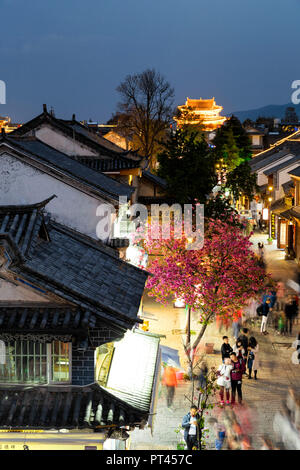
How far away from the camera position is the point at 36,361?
10.7 meters

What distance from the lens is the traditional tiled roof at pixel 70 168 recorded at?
1836 cm

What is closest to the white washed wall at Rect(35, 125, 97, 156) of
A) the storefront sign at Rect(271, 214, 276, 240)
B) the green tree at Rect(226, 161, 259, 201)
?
the storefront sign at Rect(271, 214, 276, 240)

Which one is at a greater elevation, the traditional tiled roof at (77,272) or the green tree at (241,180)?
the green tree at (241,180)

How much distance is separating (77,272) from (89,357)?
2147mm

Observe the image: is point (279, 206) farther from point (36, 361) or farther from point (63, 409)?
point (63, 409)

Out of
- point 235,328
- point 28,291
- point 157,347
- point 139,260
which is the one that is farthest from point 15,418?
point 139,260

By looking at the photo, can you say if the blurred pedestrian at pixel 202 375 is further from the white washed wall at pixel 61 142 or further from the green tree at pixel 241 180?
the green tree at pixel 241 180

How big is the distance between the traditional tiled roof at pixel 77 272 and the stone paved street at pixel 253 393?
14.8 ft

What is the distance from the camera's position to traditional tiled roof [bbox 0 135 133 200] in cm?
1836

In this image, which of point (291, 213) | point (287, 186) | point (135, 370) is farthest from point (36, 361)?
point (287, 186)

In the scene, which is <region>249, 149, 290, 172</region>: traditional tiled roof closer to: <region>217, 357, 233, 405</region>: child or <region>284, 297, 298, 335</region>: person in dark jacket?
<region>284, 297, 298, 335</region>: person in dark jacket

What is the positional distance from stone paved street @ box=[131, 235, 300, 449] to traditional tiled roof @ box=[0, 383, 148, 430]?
4540 millimetres

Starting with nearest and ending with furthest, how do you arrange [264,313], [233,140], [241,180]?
[264,313] < [241,180] < [233,140]

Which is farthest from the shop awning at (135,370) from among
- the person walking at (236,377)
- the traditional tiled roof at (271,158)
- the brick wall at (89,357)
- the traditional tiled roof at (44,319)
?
the traditional tiled roof at (271,158)
